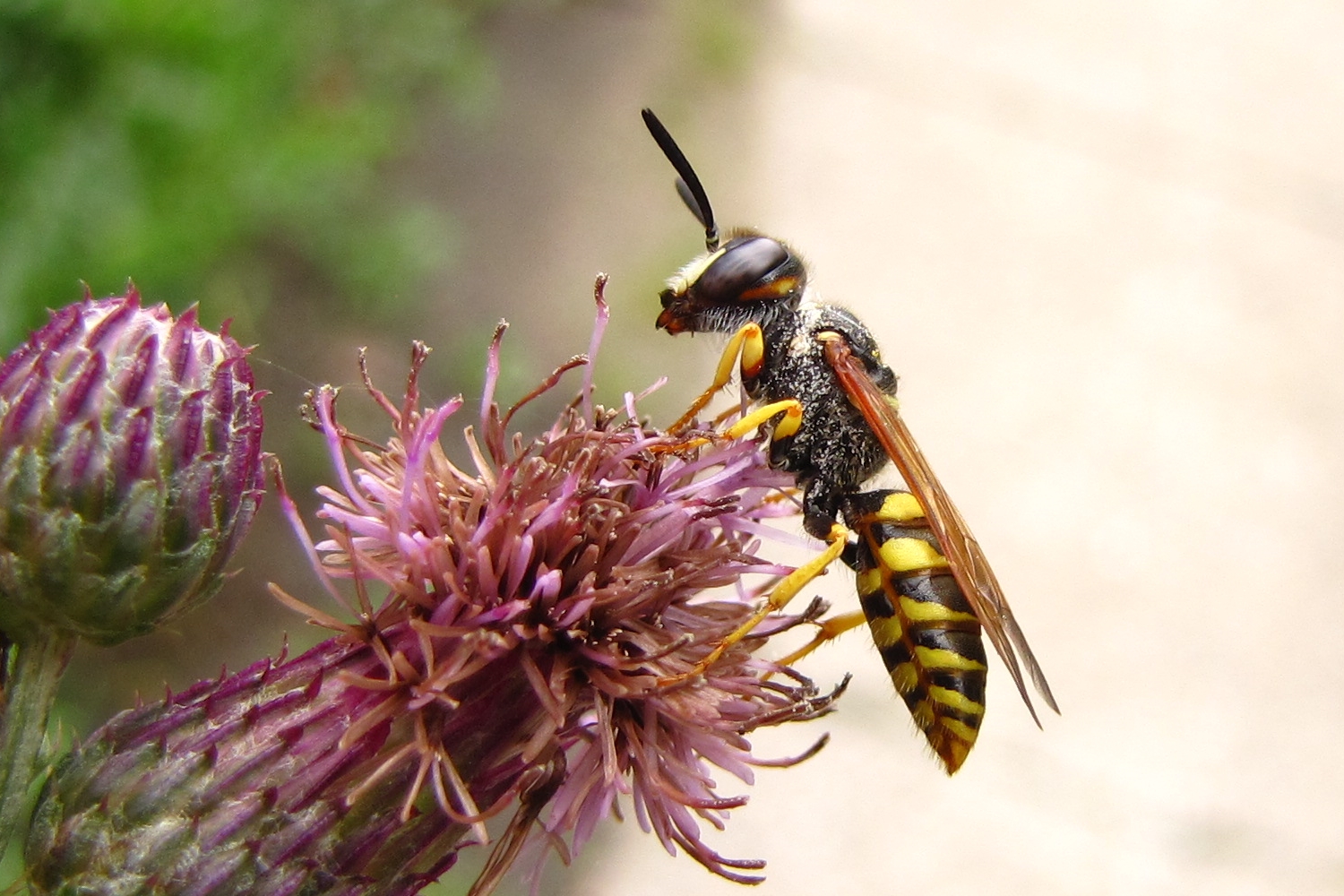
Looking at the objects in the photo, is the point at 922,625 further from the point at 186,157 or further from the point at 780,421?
the point at 186,157

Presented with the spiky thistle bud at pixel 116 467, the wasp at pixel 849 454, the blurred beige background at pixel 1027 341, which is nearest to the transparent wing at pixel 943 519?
the wasp at pixel 849 454

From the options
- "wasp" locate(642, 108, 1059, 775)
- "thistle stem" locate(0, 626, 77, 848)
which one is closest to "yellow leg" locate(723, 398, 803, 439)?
"wasp" locate(642, 108, 1059, 775)

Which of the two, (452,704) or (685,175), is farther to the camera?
(685,175)

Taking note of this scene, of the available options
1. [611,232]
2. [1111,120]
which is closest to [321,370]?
[611,232]

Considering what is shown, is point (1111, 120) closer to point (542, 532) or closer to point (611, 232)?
point (611, 232)

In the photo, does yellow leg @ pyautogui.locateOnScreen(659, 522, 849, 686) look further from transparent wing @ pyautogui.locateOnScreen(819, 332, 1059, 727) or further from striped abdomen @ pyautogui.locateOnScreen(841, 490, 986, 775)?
transparent wing @ pyautogui.locateOnScreen(819, 332, 1059, 727)

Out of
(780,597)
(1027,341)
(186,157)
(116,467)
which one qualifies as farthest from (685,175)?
(1027,341)
